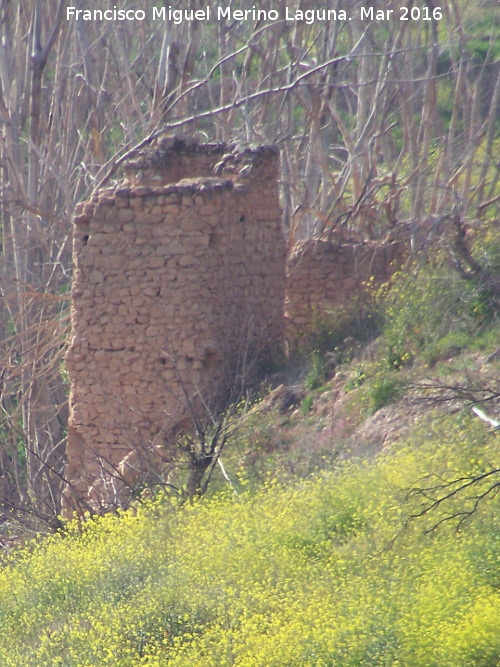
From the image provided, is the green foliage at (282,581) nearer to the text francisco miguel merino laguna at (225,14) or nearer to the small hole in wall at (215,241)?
the small hole in wall at (215,241)

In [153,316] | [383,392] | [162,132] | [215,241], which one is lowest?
[383,392]

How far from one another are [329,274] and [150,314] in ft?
7.63

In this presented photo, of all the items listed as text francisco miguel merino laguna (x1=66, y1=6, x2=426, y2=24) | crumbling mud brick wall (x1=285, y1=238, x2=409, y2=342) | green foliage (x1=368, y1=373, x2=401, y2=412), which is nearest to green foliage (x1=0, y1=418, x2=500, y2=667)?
green foliage (x1=368, y1=373, x2=401, y2=412)

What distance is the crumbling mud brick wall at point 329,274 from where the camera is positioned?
419 inches

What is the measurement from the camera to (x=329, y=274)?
1088 centimetres

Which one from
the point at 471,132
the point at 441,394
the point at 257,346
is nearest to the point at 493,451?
the point at 441,394

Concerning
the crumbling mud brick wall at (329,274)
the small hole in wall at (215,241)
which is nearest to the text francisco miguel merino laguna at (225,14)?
the crumbling mud brick wall at (329,274)

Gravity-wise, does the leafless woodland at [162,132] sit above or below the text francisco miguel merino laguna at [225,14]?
below

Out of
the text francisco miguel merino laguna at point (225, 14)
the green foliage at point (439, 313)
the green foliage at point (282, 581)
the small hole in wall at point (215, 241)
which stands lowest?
the green foliage at point (282, 581)

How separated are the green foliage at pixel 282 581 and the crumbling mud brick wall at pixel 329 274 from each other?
300 centimetres

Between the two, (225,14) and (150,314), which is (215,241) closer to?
(150,314)

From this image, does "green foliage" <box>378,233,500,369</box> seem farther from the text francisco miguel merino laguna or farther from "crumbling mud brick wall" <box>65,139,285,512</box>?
the text francisco miguel merino laguna

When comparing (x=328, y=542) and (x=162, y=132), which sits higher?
(x=162, y=132)

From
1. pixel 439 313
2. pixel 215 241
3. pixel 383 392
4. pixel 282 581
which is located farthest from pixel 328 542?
pixel 215 241
